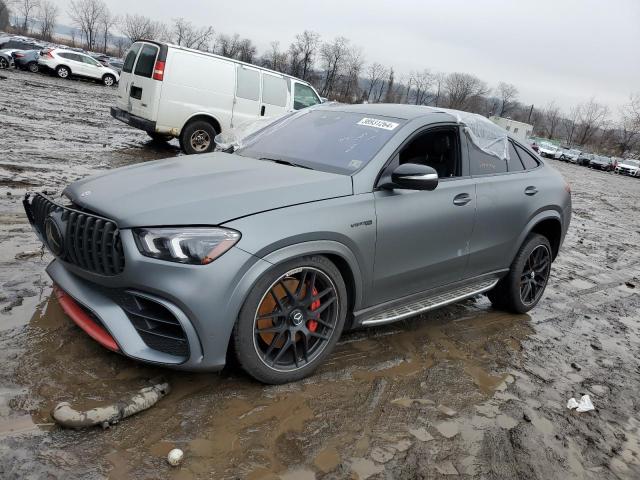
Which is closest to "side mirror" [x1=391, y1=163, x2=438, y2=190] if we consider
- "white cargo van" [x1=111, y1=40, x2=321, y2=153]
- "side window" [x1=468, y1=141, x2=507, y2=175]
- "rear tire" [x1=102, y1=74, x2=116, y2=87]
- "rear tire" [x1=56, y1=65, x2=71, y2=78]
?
"side window" [x1=468, y1=141, x2=507, y2=175]

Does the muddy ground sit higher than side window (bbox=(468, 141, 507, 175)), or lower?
lower

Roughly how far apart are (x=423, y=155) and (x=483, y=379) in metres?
1.69

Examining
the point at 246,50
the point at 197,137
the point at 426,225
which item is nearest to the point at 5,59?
the point at 197,137

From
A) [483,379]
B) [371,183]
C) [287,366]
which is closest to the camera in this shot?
[287,366]

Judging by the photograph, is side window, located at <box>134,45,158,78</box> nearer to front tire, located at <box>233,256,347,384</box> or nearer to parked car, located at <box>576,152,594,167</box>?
front tire, located at <box>233,256,347,384</box>

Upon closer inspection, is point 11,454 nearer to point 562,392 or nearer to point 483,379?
point 483,379

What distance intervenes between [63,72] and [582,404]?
105 feet

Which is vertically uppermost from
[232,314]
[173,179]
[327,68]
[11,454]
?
[327,68]

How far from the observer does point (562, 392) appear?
361 centimetres

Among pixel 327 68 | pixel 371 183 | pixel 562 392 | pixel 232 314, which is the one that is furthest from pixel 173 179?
pixel 327 68

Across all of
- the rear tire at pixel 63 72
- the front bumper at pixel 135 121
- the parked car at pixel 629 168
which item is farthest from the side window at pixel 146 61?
Answer: the parked car at pixel 629 168

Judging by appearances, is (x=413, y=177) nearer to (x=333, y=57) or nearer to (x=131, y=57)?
(x=131, y=57)

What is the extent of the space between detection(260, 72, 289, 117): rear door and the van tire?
51.5 inches

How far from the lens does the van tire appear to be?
10.4 m
